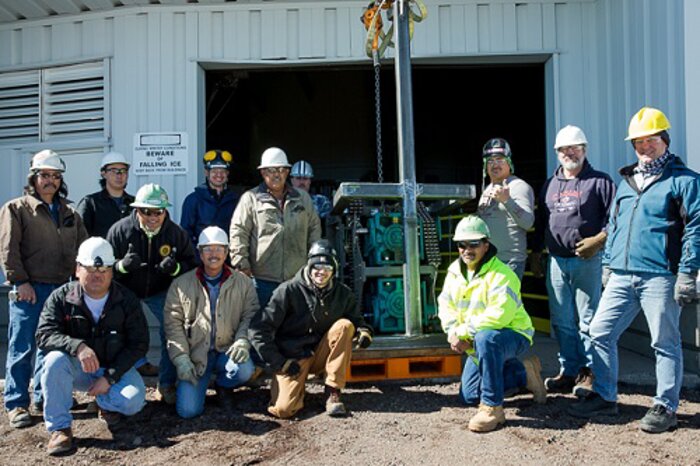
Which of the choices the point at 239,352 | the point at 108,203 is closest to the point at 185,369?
the point at 239,352

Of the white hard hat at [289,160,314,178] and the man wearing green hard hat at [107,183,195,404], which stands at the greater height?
the white hard hat at [289,160,314,178]

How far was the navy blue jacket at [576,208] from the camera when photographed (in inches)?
180

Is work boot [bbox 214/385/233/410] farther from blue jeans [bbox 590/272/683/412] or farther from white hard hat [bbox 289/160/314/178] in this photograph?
blue jeans [bbox 590/272/683/412]

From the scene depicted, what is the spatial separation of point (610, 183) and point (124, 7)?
18.4 ft

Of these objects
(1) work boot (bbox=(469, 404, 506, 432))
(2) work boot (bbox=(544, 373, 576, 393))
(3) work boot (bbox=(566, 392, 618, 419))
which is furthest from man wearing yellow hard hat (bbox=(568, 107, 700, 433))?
(1) work boot (bbox=(469, 404, 506, 432))

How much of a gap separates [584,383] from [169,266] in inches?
126

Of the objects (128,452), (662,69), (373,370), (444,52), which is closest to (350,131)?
(444,52)

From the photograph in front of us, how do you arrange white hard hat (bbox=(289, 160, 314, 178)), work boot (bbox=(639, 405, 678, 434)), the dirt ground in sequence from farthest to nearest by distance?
white hard hat (bbox=(289, 160, 314, 178)), work boot (bbox=(639, 405, 678, 434)), the dirt ground

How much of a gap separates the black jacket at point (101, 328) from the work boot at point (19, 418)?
609 mm

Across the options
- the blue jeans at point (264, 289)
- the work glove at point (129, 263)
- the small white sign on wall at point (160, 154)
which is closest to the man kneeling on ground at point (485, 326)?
the blue jeans at point (264, 289)

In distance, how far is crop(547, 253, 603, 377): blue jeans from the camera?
181 inches

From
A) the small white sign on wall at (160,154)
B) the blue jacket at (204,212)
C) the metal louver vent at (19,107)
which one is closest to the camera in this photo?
the blue jacket at (204,212)

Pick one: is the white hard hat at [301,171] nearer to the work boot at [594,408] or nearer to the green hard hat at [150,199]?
the green hard hat at [150,199]

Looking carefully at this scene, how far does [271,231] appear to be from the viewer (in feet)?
16.5
